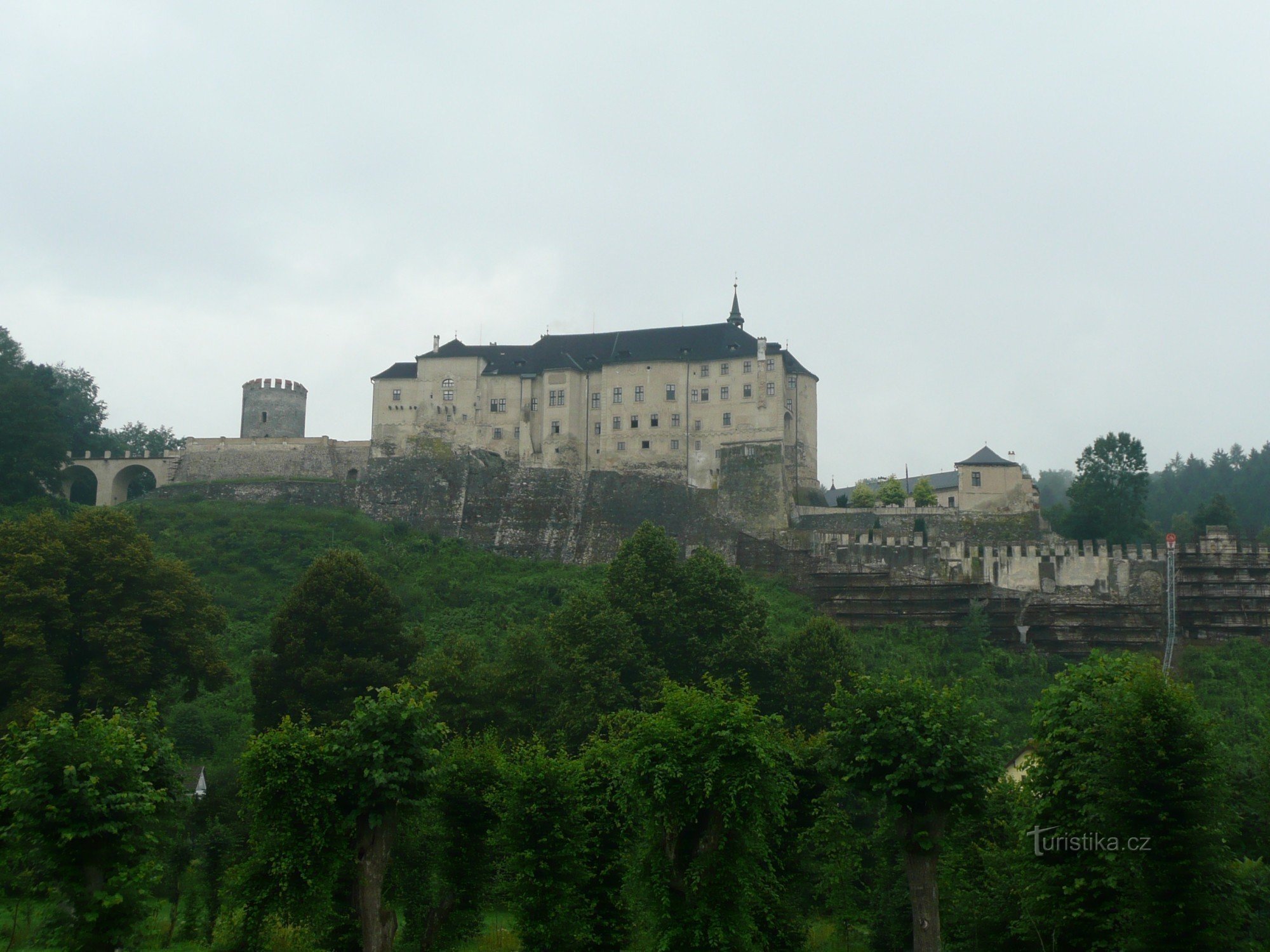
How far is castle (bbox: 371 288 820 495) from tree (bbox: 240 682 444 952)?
2062 inches

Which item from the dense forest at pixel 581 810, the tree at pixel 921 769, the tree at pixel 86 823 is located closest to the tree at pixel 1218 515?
the dense forest at pixel 581 810

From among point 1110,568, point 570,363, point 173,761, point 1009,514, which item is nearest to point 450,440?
point 570,363

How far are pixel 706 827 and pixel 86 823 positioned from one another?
14.0 m

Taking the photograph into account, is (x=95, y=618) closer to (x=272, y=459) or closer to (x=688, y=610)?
(x=688, y=610)

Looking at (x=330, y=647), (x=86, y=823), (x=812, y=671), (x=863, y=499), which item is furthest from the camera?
(x=863, y=499)

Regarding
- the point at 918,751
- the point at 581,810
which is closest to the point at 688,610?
the point at 581,810

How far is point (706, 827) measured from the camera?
30938 millimetres

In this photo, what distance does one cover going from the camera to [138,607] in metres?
48.1

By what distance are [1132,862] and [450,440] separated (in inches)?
2643

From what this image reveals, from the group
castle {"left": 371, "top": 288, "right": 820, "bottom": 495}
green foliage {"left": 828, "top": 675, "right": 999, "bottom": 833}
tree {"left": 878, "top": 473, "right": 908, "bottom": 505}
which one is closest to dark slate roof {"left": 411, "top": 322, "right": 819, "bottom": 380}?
castle {"left": 371, "top": 288, "right": 820, "bottom": 495}

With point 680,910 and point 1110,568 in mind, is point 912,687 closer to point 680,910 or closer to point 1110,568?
point 680,910

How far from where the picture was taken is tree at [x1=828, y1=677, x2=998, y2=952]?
94.6 ft

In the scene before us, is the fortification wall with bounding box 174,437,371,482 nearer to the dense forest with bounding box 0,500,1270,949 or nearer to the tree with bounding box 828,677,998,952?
the dense forest with bounding box 0,500,1270,949

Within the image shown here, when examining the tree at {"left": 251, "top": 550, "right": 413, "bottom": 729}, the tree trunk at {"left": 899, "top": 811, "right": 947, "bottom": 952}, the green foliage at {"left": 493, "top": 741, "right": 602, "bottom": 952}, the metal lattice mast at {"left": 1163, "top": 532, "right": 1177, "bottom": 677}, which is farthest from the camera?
the metal lattice mast at {"left": 1163, "top": 532, "right": 1177, "bottom": 677}
